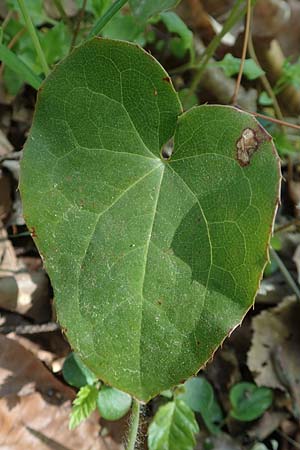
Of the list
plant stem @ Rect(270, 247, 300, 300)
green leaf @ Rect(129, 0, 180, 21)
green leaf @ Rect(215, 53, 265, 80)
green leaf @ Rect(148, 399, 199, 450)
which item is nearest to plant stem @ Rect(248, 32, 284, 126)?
green leaf @ Rect(215, 53, 265, 80)

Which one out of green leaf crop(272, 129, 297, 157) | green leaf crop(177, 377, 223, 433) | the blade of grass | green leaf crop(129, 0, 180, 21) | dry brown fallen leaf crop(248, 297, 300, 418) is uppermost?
green leaf crop(129, 0, 180, 21)

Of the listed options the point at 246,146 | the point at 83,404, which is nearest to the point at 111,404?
the point at 83,404

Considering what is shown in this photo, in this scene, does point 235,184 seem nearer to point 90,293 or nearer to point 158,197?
point 158,197

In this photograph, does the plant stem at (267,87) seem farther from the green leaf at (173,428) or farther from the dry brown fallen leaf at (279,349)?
the green leaf at (173,428)

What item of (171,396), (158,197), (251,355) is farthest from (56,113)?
(251,355)

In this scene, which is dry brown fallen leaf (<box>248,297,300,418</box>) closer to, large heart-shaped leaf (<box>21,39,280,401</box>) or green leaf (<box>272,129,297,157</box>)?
green leaf (<box>272,129,297,157</box>)

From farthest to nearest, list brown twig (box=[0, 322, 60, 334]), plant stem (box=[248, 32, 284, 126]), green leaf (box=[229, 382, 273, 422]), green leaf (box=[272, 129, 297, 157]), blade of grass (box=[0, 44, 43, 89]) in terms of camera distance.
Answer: plant stem (box=[248, 32, 284, 126]), green leaf (box=[272, 129, 297, 157]), green leaf (box=[229, 382, 273, 422]), brown twig (box=[0, 322, 60, 334]), blade of grass (box=[0, 44, 43, 89])

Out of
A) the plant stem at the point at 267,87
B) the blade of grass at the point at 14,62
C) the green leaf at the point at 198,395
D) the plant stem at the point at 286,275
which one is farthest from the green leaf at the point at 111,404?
the plant stem at the point at 267,87
